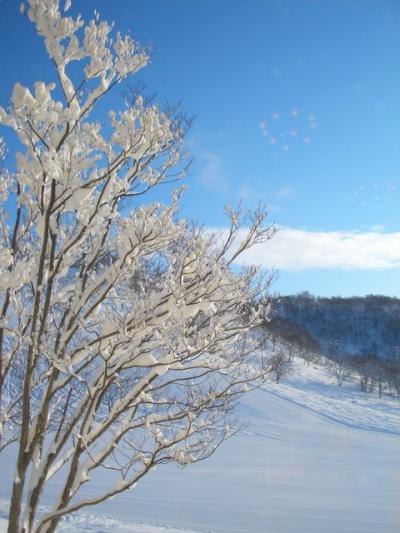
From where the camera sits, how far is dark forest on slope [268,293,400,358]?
102500 mm

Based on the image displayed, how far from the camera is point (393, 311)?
115062 millimetres

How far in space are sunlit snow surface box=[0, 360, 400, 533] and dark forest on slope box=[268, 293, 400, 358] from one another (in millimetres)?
82055

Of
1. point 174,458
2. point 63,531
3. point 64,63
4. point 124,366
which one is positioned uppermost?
point 64,63

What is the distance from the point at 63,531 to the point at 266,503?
5.57 metres

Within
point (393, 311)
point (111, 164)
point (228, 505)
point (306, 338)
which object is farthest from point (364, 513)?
point (393, 311)

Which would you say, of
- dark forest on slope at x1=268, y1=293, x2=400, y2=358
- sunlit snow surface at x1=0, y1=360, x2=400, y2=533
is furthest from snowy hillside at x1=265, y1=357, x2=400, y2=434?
dark forest on slope at x1=268, y1=293, x2=400, y2=358

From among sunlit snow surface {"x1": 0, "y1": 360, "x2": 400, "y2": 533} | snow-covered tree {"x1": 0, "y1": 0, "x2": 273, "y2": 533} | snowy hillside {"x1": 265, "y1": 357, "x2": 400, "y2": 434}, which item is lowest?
snowy hillside {"x1": 265, "y1": 357, "x2": 400, "y2": 434}

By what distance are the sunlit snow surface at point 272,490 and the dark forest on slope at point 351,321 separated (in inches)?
3231

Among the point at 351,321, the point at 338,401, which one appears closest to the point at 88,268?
the point at 338,401

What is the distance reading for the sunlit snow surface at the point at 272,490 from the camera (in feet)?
26.9

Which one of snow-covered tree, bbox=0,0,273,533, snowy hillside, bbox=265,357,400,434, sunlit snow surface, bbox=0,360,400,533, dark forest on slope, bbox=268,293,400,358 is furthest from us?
dark forest on slope, bbox=268,293,400,358

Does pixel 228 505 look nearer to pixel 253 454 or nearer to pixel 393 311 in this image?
pixel 253 454

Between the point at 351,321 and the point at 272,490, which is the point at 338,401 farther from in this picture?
the point at 351,321

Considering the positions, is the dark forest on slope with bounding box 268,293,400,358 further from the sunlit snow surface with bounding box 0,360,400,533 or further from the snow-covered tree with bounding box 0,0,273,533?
the snow-covered tree with bounding box 0,0,273,533
